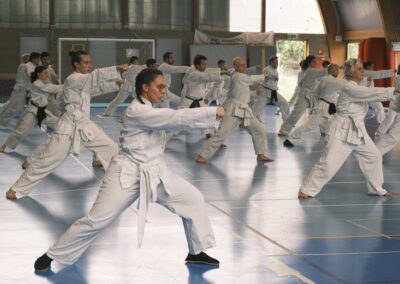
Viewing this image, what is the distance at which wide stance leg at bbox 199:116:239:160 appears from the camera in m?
12.4

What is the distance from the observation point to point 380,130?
17.1 metres

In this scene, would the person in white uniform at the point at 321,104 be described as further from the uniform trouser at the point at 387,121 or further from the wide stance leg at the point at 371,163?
the wide stance leg at the point at 371,163

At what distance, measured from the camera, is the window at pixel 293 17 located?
30.6 meters

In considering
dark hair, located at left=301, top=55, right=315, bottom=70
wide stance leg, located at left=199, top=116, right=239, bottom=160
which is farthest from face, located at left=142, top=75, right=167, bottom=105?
dark hair, located at left=301, top=55, right=315, bottom=70

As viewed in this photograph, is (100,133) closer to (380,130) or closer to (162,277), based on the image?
(162,277)

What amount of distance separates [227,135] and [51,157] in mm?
4310

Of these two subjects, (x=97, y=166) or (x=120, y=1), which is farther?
(x=120, y=1)

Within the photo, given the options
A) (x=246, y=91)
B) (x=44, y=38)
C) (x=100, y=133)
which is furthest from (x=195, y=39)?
(x=100, y=133)

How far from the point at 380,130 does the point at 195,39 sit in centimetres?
1370

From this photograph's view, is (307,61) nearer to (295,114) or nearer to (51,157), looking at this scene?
(295,114)

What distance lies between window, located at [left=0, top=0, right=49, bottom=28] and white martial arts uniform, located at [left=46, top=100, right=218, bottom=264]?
2330 centimetres

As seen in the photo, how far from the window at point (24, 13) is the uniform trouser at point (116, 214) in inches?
920

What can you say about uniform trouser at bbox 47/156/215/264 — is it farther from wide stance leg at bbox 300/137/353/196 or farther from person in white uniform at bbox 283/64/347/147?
person in white uniform at bbox 283/64/347/147

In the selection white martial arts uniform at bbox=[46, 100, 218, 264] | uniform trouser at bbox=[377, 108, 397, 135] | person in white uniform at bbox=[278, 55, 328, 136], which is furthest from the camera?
person in white uniform at bbox=[278, 55, 328, 136]
